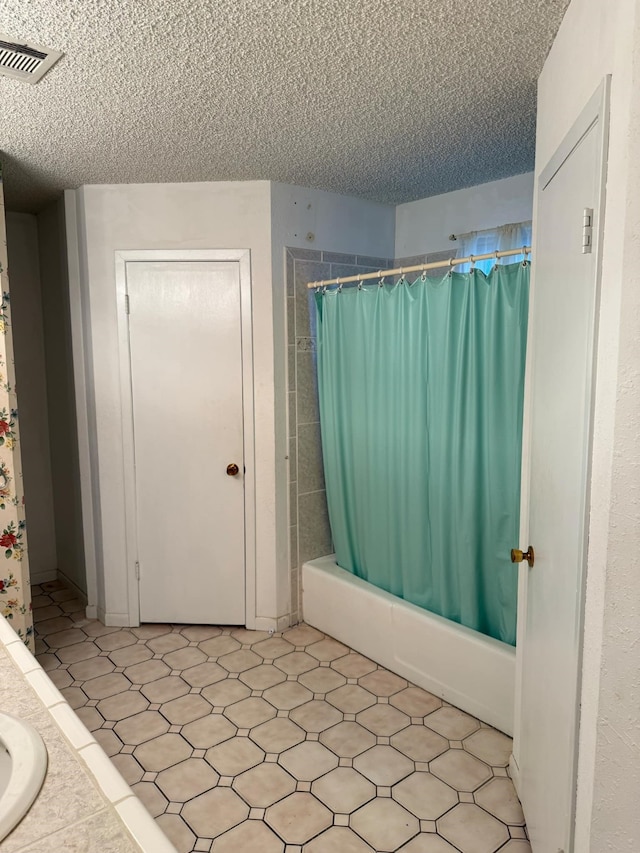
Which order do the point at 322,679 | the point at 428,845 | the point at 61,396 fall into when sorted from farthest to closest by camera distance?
the point at 61,396 → the point at 322,679 → the point at 428,845

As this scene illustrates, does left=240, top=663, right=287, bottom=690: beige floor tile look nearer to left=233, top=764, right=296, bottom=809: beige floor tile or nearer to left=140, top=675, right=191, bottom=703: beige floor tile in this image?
left=140, top=675, right=191, bottom=703: beige floor tile

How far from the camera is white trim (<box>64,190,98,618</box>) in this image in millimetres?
3133

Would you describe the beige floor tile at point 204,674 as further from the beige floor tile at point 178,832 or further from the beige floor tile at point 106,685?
the beige floor tile at point 178,832

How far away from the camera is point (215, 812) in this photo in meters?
1.95

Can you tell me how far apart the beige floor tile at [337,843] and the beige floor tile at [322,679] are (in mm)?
773

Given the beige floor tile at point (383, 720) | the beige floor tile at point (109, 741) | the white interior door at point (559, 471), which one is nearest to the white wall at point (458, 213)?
the white interior door at point (559, 471)

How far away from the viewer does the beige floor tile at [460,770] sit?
2072mm

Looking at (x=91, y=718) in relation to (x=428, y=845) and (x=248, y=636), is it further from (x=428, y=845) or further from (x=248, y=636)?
(x=428, y=845)

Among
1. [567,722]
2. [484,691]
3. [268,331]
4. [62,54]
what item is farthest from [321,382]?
[567,722]

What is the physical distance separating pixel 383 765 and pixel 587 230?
1891 millimetres

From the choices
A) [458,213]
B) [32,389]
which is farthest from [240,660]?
[458,213]

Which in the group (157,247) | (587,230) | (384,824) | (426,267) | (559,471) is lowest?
(384,824)

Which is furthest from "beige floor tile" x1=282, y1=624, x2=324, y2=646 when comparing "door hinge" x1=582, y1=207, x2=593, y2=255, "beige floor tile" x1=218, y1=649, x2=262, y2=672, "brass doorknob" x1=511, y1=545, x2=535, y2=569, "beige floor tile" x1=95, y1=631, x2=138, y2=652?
"door hinge" x1=582, y1=207, x2=593, y2=255

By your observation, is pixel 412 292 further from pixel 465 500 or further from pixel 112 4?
pixel 112 4
